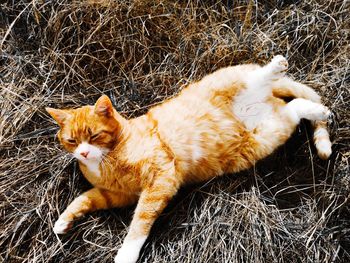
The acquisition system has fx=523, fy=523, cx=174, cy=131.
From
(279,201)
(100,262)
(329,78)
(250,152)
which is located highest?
(329,78)

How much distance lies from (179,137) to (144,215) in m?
0.40

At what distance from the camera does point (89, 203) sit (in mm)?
2465

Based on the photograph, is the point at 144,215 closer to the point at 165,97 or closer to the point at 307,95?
the point at 165,97

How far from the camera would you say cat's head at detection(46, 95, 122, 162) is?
91.2 inches

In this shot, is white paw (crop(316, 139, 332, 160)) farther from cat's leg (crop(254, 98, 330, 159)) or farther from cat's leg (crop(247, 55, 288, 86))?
cat's leg (crop(247, 55, 288, 86))

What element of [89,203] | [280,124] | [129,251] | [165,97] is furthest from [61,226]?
[280,124]

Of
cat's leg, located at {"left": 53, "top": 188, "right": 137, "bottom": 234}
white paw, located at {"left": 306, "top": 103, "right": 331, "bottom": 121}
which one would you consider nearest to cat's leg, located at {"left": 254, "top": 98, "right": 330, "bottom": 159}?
white paw, located at {"left": 306, "top": 103, "right": 331, "bottom": 121}

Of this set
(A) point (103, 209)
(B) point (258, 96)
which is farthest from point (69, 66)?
(B) point (258, 96)

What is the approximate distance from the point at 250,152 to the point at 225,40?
0.75m

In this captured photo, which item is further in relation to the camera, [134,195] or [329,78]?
[329,78]

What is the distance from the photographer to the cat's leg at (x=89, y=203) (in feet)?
7.98

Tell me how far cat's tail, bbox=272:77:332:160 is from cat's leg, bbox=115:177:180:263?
0.72 m

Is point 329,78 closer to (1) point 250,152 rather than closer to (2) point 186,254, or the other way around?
(1) point 250,152

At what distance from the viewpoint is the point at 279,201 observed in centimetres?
251
